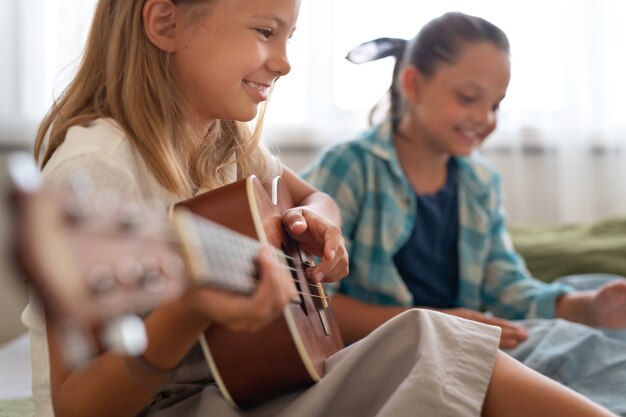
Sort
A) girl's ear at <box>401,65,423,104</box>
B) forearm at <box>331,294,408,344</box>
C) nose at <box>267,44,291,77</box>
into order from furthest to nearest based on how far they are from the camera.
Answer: girl's ear at <box>401,65,423,104</box> < forearm at <box>331,294,408,344</box> < nose at <box>267,44,291,77</box>

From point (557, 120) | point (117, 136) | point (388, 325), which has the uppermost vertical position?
point (117, 136)

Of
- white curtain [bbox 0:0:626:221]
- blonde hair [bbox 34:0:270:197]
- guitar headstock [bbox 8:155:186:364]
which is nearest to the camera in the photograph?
guitar headstock [bbox 8:155:186:364]

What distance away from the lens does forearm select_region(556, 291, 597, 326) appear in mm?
1593

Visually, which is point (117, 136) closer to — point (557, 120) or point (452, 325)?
point (452, 325)

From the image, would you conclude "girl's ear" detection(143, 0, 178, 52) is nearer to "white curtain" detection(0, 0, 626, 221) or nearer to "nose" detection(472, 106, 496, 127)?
"nose" detection(472, 106, 496, 127)

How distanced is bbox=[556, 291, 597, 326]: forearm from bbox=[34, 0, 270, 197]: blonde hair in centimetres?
76

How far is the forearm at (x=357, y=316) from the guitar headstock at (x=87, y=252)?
0.97 metres

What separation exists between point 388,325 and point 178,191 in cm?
29

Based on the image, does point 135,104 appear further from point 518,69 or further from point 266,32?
point 518,69

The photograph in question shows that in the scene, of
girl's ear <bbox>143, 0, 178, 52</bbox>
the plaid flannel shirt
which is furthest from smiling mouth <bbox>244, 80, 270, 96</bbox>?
the plaid flannel shirt

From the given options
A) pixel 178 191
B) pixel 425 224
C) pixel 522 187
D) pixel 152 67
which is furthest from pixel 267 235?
pixel 522 187

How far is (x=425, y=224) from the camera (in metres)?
1.77

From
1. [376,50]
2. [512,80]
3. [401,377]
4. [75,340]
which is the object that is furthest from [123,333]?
[512,80]

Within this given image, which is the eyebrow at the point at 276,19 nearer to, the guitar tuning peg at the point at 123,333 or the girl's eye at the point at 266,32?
the girl's eye at the point at 266,32
